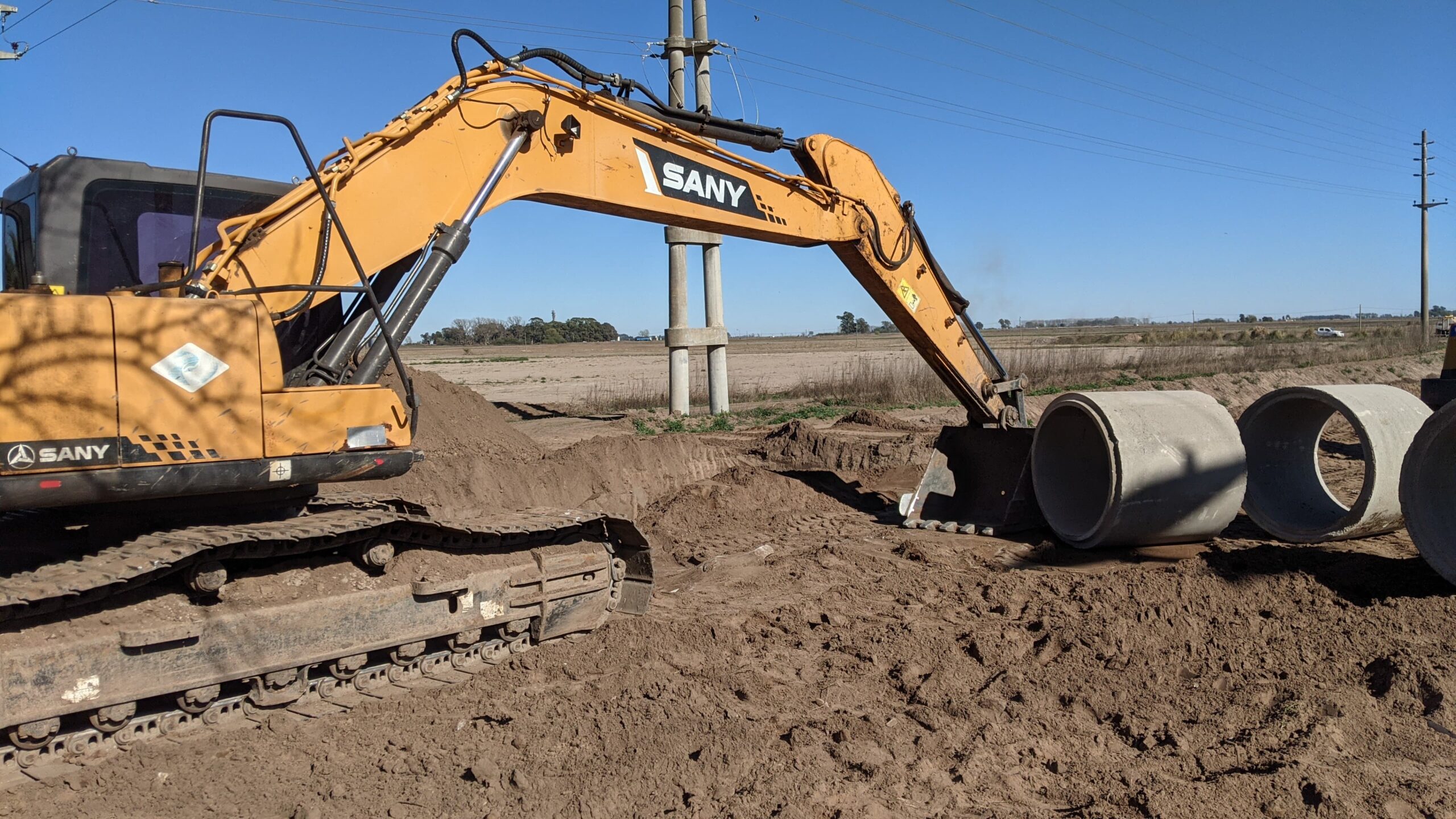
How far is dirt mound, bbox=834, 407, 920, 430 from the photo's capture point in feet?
51.6

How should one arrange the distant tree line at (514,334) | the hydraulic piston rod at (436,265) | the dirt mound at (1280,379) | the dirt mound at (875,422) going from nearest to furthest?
the hydraulic piston rod at (436,265) < the dirt mound at (875,422) < the dirt mound at (1280,379) < the distant tree line at (514,334)

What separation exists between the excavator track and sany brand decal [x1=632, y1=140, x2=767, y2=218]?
242 cm

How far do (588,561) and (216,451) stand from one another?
89.2 inches

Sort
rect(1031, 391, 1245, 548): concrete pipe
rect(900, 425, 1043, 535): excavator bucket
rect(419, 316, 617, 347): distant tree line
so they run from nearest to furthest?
rect(1031, 391, 1245, 548): concrete pipe, rect(900, 425, 1043, 535): excavator bucket, rect(419, 316, 617, 347): distant tree line

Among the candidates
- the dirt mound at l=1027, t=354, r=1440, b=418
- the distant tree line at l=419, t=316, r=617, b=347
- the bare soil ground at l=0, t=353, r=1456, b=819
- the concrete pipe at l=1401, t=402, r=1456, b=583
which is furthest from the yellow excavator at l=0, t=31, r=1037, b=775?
the distant tree line at l=419, t=316, r=617, b=347

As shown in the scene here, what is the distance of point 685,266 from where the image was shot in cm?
1730

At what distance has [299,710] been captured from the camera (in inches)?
189

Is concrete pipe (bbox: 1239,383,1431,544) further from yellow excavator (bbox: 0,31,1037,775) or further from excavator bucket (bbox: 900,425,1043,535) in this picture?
yellow excavator (bbox: 0,31,1037,775)

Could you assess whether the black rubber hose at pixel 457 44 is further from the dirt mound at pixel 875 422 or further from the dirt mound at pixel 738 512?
the dirt mound at pixel 875 422

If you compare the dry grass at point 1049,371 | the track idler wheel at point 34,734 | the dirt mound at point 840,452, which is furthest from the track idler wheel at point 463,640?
the dry grass at point 1049,371

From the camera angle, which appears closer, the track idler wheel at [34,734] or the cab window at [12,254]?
the track idler wheel at [34,734]

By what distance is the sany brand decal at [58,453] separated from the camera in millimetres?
3812

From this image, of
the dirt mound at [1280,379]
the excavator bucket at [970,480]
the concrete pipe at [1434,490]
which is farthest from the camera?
the dirt mound at [1280,379]

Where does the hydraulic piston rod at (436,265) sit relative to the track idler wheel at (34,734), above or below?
above
